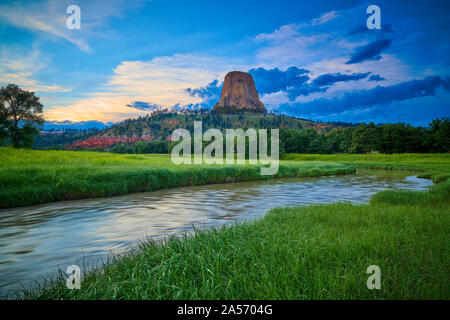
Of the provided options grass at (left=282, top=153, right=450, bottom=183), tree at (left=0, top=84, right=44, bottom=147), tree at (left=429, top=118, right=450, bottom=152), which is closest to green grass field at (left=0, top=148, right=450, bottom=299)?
grass at (left=282, top=153, right=450, bottom=183)

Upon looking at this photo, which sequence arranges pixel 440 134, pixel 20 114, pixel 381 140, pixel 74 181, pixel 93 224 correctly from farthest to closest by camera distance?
1. pixel 381 140
2. pixel 440 134
3. pixel 20 114
4. pixel 74 181
5. pixel 93 224

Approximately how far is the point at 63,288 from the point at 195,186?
62.1 ft

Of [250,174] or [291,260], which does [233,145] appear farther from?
[291,260]

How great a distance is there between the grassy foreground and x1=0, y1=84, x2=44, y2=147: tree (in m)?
49.2

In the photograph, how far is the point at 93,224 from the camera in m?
10.4

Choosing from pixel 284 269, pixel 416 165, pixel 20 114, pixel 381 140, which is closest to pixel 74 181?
pixel 284 269

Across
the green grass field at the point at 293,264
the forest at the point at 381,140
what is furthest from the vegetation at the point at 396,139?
the green grass field at the point at 293,264

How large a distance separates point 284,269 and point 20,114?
54888mm

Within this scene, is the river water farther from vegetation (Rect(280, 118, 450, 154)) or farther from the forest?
vegetation (Rect(280, 118, 450, 154))

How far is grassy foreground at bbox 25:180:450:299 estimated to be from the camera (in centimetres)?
356

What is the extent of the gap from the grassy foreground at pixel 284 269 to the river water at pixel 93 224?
2.36 metres

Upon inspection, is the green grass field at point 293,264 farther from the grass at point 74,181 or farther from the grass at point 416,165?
the grass at point 416,165

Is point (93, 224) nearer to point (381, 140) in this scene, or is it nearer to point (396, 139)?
point (381, 140)
